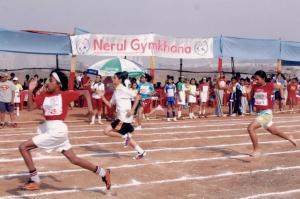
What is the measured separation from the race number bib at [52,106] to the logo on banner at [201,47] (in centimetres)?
1565

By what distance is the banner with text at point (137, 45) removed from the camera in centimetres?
2009

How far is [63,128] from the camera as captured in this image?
23.4 feet

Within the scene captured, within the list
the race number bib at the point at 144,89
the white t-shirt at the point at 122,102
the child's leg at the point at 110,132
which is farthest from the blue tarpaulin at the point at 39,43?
the child's leg at the point at 110,132

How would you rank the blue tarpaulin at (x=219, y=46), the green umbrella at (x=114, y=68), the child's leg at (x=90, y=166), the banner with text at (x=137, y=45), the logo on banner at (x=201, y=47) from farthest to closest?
1. the logo on banner at (x=201, y=47)
2. the banner with text at (x=137, y=45)
3. the green umbrella at (x=114, y=68)
4. the blue tarpaulin at (x=219, y=46)
5. the child's leg at (x=90, y=166)

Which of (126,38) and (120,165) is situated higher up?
(126,38)

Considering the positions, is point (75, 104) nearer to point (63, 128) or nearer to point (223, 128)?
point (223, 128)

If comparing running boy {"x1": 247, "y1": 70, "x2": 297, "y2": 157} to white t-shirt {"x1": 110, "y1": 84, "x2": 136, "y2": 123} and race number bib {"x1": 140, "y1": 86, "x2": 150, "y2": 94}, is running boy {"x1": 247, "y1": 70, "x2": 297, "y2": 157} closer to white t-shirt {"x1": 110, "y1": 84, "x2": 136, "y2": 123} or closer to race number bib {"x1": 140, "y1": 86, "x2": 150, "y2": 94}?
white t-shirt {"x1": 110, "y1": 84, "x2": 136, "y2": 123}

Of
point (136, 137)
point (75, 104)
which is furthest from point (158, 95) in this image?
point (136, 137)

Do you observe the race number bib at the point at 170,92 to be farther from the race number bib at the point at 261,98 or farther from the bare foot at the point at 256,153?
the bare foot at the point at 256,153

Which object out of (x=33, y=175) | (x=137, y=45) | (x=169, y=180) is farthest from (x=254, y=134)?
(x=137, y=45)

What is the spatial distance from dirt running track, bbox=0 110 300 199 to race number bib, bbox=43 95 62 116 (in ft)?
3.96

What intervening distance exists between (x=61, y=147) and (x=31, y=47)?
13535mm

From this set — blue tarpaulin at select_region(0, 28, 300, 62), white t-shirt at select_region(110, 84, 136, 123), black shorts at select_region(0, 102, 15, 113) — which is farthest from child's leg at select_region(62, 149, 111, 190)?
blue tarpaulin at select_region(0, 28, 300, 62)

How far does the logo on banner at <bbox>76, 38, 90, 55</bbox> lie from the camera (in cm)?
1994
